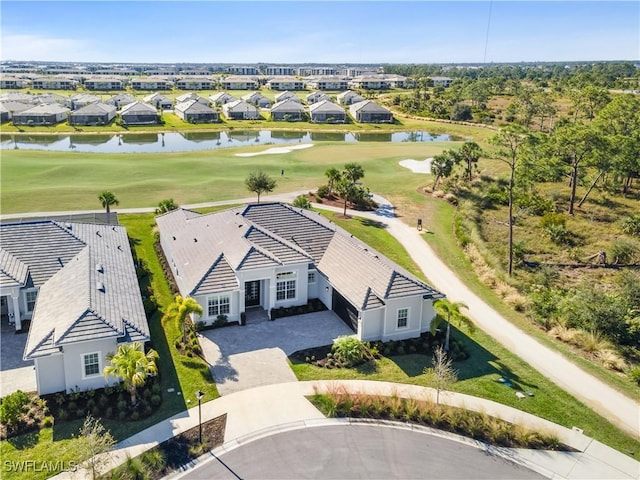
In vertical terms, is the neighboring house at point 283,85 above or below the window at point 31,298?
above

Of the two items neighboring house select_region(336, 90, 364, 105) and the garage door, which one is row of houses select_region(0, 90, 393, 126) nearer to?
neighboring house select_region(336, 90, 364, 105)

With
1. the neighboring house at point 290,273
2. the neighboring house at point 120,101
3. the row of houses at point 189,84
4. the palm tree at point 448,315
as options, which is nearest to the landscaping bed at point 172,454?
the neighboring house at point 290,273

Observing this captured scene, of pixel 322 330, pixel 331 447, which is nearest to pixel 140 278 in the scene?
pixel 322 330

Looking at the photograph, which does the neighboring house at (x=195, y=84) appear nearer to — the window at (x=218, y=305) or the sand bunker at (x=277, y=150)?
the sand bunker at (x=277, y=150)

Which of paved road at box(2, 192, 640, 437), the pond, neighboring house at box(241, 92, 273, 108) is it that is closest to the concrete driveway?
paved road at box(2, 192, 640, 437)

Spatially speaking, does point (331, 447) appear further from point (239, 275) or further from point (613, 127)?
point (613, 127)

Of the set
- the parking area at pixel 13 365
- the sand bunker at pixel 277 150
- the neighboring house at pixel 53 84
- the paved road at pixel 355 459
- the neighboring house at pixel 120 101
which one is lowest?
the paved road at pixel 355 459
